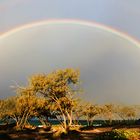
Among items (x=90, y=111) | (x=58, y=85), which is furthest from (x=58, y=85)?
(x=90, y=111)

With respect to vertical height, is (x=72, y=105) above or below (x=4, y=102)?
below

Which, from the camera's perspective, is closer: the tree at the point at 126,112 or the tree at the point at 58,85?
the tree at the point at 58,85

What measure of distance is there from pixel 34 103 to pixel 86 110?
1794 centimetres

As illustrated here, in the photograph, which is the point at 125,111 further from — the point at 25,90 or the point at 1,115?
the point at 25,90

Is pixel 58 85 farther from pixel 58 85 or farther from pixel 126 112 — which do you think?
pixel 126 112

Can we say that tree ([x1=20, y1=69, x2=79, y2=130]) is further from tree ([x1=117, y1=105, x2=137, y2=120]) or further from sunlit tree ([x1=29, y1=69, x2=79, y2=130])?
tree ([x1=117, y1=105, x2=137, y2=120])

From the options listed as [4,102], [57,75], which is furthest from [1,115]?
[57,75]

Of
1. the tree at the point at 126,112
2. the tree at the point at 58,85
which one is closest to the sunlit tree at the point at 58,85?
the tree at the point at 58,85

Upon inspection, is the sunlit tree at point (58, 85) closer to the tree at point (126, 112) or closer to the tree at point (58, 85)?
the tree at point (58, 85)

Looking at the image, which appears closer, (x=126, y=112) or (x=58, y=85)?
(x=58, y=85)

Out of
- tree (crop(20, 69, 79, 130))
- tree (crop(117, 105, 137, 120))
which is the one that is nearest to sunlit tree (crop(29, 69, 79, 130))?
tree (crop(20, 69, 79, 130))

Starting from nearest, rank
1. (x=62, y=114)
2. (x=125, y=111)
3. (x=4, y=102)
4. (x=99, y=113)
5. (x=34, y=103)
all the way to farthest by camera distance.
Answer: (x=62, y=114) → (x=34, y=103) → (x=99, y=113) → (x=4, y=102) → (x=125, y=111)

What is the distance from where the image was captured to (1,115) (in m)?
121

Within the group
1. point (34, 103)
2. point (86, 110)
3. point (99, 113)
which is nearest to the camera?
point (34, 103)
